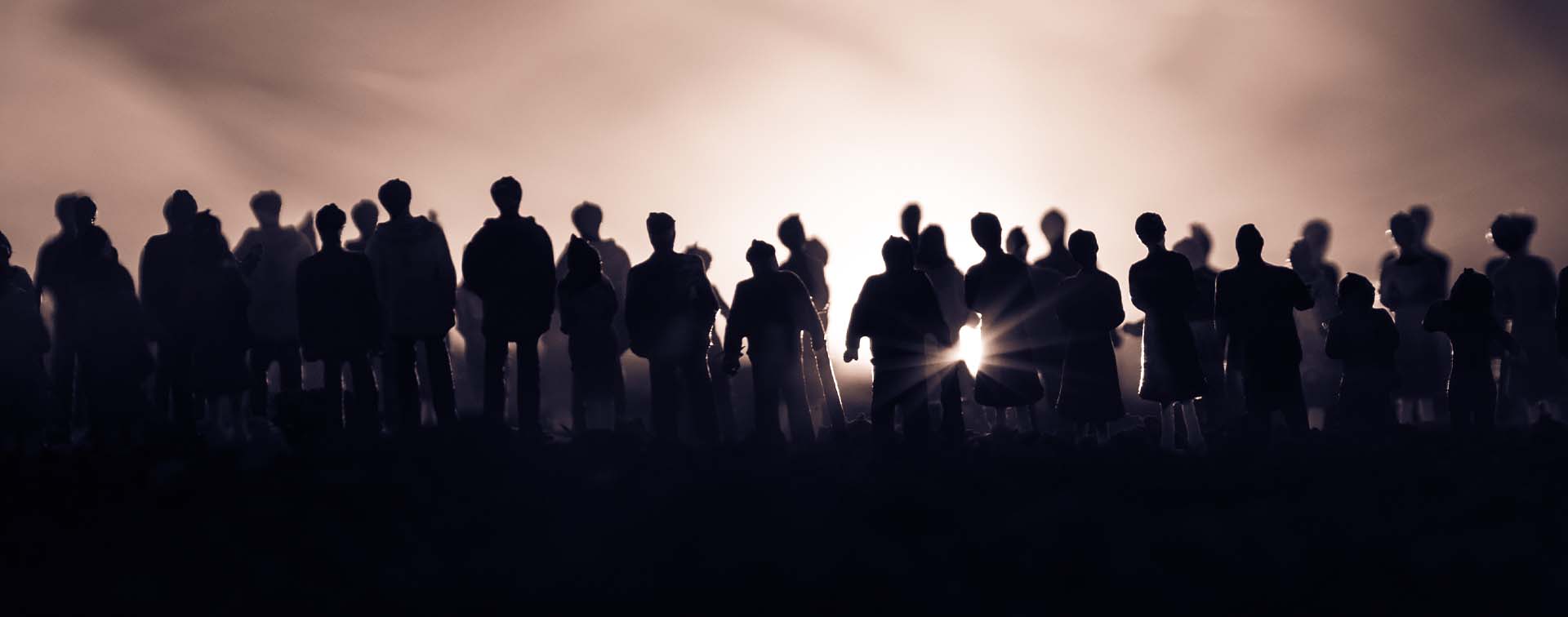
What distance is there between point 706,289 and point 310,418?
153 inches

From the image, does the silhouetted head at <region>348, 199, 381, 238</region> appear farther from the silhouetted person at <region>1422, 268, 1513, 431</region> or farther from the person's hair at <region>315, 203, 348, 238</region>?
the silhouetted person at <region>1422, 268, 1513, 431</region>

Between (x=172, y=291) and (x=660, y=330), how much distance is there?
480 cm

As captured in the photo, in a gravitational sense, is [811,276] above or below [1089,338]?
above

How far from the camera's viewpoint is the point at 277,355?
637 inches

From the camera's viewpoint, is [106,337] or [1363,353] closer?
[106,337]

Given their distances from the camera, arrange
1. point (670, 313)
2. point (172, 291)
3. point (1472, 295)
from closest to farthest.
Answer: point (670, 313), point (172, 291), point (1472, 295)

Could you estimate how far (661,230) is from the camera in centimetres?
1473

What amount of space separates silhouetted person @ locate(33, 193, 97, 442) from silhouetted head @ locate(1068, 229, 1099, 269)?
9582 mm

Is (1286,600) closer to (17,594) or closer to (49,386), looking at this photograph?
(17,594)

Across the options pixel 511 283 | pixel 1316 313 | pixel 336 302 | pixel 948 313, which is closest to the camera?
pixel 511 283

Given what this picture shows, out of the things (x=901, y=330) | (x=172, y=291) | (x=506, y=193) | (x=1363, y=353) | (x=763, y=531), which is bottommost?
(x=763, y=531)

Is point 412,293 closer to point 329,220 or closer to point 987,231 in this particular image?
point 329,220

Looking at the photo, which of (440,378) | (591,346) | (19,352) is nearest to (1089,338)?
(591,346)

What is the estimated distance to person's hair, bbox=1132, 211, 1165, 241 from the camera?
14.8 m
